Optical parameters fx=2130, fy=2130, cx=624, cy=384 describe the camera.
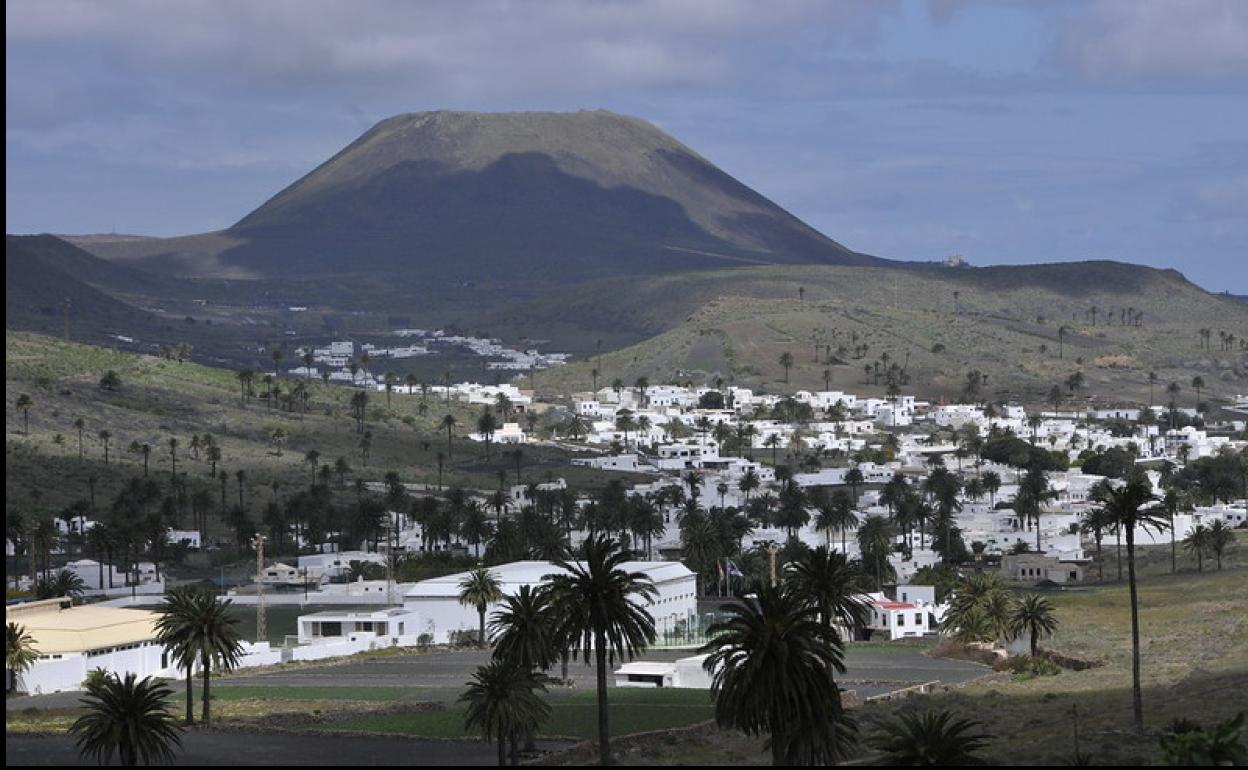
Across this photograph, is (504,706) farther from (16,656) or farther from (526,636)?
(16,656)

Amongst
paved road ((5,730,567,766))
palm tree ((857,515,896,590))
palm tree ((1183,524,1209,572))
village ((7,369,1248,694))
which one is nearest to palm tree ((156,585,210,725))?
paved road ((5,730,567,766))

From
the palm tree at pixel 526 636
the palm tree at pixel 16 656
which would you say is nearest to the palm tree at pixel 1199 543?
the palm tree at pixel 526 636

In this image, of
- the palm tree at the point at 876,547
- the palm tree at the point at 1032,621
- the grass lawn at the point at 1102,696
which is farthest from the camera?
the palm tree at the point at 876,547

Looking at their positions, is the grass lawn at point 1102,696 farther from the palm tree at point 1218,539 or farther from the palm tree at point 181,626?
the palm tree at point 181,626

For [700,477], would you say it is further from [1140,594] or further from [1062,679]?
[1062,679]

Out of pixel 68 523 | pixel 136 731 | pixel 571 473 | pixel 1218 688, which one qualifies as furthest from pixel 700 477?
pixel 136 731

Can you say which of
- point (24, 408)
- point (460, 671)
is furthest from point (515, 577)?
point (24, 408)
